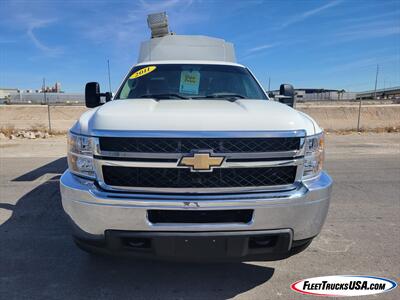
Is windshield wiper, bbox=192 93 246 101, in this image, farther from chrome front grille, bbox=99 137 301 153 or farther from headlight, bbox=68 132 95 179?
headlight, bbox=68 132 95 179

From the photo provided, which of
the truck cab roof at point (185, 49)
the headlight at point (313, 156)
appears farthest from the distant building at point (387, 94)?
the headlight at point (313, 156)

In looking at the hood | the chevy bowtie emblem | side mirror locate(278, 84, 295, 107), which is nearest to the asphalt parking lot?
the chevy bowtie emblem

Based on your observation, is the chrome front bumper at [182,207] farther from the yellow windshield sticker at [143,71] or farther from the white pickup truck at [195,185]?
the yellow windshield sticker at [143,71]

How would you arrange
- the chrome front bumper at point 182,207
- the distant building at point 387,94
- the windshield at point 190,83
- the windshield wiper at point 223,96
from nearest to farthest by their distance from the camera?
the chrome front bumper at point 182,207, the windshield wiper at point 223,96, the windshield at point 190,83, the distant building at point 387,94

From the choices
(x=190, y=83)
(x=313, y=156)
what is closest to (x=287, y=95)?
(x=190, y=83)

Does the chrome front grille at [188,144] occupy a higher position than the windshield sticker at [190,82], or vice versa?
the windshield sticker at [190,82]

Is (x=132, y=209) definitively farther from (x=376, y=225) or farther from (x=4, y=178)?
(x=4, y=178)

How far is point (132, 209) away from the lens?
8.04 ft

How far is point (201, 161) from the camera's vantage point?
250 centimetres

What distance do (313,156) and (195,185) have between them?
95 cm

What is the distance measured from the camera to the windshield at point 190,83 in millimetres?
4078

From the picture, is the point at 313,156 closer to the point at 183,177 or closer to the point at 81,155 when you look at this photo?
the point at 183,177

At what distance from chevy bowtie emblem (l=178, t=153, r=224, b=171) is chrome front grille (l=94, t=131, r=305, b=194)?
0.03 meters

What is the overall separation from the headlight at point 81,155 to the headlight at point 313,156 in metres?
1.61
